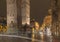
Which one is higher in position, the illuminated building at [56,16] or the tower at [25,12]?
the tower at [25,12]

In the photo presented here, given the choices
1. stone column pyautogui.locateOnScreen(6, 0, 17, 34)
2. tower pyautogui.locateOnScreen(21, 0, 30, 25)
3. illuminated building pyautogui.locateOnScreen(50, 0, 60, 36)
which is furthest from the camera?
tower pyautogui.locateOnScreen(21, 0, 30, 25)

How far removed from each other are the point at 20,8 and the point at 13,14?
107 centimetres

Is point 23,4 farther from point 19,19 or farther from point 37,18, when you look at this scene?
point 37,18

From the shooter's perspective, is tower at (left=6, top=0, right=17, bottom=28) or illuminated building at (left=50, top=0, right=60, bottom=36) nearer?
illuminated building at (left=50, top=0, right=60, bottom=36)

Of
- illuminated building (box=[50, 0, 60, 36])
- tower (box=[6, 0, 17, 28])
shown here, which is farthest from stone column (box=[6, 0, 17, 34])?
illuminated building (box=[50, 0, 60, 36])

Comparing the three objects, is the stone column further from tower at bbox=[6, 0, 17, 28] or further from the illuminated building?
the illuminated building

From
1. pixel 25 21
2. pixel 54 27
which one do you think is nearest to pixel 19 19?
pixel 25 21

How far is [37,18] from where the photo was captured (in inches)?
767

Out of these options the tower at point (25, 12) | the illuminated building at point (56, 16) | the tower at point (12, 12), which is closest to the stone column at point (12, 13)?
the tower at point (12, 12)

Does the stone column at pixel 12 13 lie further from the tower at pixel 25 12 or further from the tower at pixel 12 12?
the tower at pixel 25 12

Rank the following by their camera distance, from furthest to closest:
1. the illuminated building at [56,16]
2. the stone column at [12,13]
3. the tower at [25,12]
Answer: the tower at [25,12]
the stone column at [12,13]
the illuminated building at [56,16]

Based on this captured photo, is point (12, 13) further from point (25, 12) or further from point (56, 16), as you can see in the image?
point (56, 16)

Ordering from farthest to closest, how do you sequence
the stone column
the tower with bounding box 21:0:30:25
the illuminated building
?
the tower with bounding box 21:0:30:25
the stone column
the illuminated building

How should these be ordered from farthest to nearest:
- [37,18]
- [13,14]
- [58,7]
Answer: [37,18]
[13,14]
[58,7]
